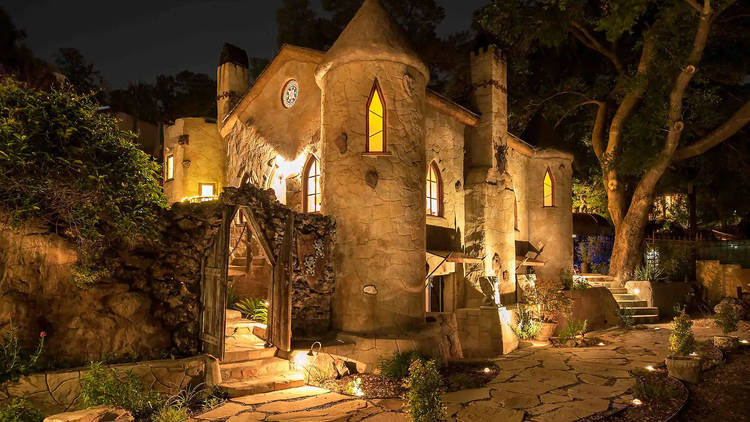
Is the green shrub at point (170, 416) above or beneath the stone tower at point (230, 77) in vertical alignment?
beneath

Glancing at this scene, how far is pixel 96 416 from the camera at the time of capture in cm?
574

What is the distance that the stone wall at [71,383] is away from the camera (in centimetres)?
629

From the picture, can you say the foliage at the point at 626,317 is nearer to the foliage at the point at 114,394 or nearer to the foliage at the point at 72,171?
the foliage at the point at 114,394

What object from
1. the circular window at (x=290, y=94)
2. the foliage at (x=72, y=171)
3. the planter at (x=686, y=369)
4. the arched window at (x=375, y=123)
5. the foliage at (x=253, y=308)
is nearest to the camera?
the foliage at (x=72, y=171)

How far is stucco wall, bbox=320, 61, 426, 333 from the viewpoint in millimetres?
10516

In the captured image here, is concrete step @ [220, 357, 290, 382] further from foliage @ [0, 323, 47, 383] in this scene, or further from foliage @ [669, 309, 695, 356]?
foliage @ [669, 309, 695, 356]

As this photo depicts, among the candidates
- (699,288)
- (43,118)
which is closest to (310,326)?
(43,118)

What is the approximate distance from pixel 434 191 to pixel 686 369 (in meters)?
7.42

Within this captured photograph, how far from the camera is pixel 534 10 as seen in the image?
65.1 ft

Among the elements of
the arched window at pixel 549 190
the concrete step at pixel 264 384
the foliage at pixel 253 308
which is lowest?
the concrete step at pixel 264 384

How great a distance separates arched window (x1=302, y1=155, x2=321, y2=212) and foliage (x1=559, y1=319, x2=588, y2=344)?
7536mm

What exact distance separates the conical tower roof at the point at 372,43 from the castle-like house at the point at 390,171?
0.10 ft

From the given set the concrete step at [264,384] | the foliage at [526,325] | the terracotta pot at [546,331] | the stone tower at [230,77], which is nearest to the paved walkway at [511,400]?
the concrete step at [264,384]

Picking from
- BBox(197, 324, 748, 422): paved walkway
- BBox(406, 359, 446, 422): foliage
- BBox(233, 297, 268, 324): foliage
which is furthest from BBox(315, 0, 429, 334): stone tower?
BBox(406, 359, 446, 422): foliage
